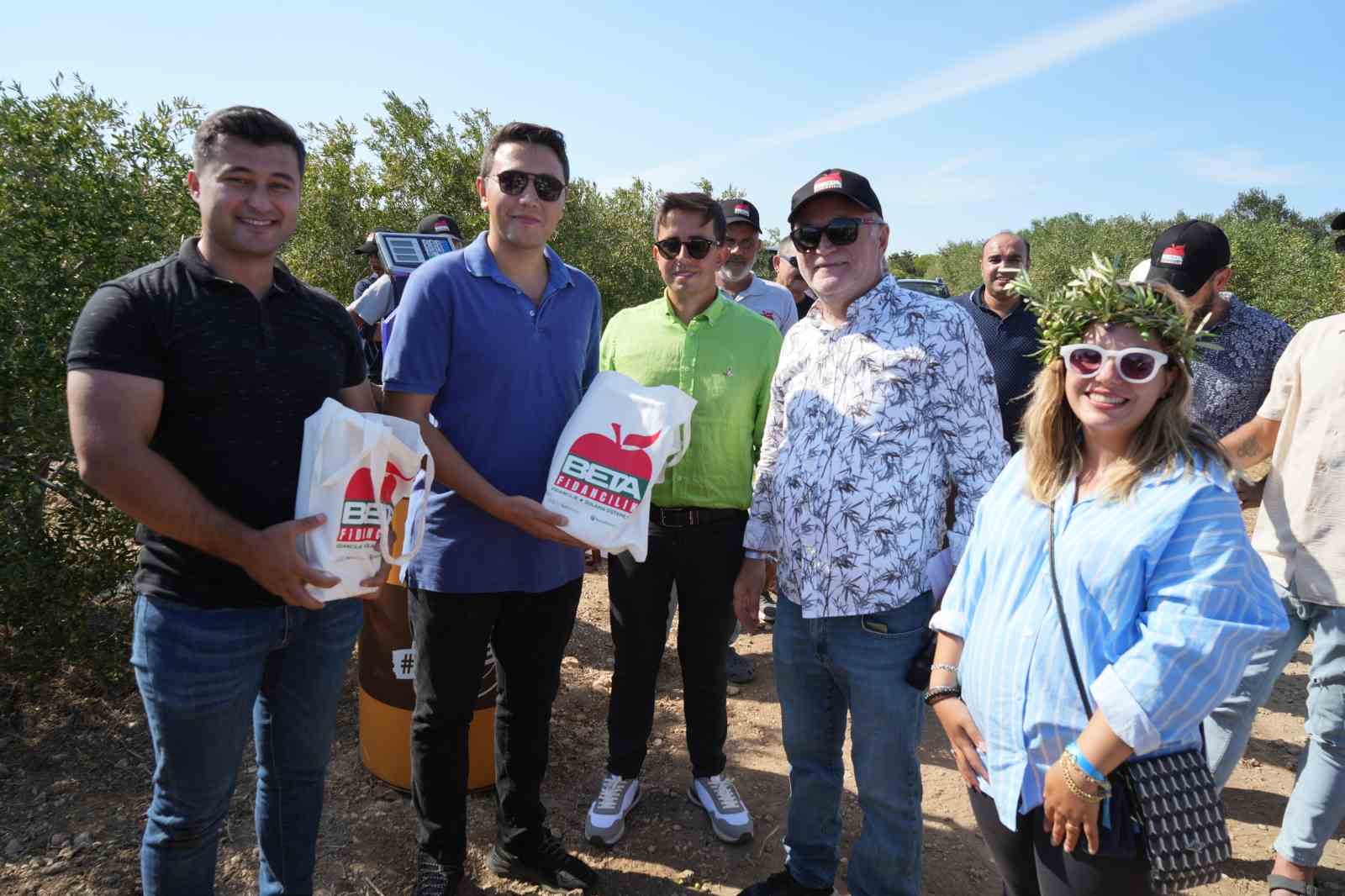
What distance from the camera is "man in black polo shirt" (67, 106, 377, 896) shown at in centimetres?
172

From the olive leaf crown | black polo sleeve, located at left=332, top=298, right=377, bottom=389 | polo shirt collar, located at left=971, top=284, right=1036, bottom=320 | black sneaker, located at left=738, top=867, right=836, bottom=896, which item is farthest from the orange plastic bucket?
polo shirt collar, located at left=971, top=284, right=1036, bottom=320

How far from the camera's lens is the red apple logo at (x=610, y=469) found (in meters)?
2.43

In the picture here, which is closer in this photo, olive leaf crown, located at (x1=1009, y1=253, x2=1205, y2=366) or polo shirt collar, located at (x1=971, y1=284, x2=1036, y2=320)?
olive leaf crown, located at (x1=1009, y1=253, x2=1205, y2=366)

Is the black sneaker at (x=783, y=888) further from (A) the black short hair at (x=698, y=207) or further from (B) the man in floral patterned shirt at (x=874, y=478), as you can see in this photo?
(A) the black short hair at (x=698, y=207)

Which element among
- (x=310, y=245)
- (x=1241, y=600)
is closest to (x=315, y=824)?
(x=1241, y=600)

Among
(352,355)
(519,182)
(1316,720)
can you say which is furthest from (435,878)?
(1316,720)

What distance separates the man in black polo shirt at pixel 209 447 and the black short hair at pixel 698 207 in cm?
134

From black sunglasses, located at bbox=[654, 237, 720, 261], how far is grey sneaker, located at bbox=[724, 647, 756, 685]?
2.46 metres

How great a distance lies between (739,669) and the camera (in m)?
4.59

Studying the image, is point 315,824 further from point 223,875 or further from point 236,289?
point 236,289

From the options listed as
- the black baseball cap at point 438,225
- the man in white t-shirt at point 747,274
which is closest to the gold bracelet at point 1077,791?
the man in white t-shirt at point 747,274

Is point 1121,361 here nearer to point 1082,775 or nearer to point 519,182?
point 1082,775

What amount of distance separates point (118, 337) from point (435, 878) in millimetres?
1900

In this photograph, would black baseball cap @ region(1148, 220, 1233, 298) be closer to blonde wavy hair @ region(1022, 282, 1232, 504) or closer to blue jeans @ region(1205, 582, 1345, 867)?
blue jeans @ region(1205, 582, 1345, 867)
